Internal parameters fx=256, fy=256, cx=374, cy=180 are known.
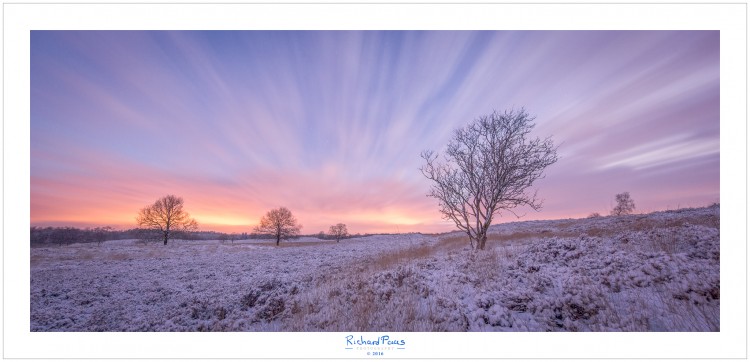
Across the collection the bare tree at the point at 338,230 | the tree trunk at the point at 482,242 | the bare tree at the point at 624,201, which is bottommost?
the bare tree at the point at 338,230

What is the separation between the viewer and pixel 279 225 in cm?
3547

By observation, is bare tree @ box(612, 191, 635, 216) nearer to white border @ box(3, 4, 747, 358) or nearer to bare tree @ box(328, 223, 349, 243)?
white border @ box(3, 4, 747, 358)

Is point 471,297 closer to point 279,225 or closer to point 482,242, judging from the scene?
point 482,242

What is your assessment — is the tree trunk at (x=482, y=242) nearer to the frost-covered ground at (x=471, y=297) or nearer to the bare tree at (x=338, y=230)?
the frost-covered ground at (x=471, y=297)

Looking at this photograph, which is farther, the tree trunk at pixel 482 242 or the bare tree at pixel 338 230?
the bare tree at pixel 338 230

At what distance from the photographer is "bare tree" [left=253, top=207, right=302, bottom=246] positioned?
35.0 meters

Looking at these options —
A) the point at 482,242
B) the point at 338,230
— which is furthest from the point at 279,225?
the point at 482,242

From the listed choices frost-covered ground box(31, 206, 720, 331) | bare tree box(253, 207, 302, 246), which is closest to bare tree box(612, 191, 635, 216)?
frost-covered ground box(31, 206, 720, 331)
